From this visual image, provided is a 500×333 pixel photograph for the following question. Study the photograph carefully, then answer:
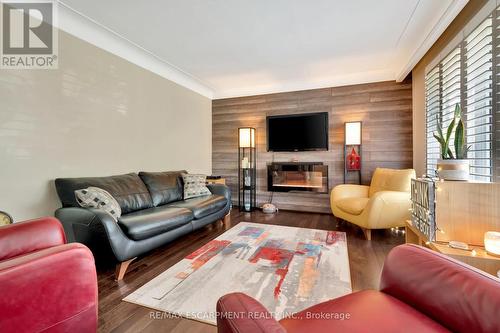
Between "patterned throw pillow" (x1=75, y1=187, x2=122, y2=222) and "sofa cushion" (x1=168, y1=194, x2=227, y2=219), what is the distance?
79 centimetres

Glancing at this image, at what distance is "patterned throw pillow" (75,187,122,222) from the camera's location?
6.71ft

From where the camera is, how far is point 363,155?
3.92m

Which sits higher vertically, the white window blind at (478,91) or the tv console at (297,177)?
the white window blind at (478,91)

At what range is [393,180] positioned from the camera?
2949mm

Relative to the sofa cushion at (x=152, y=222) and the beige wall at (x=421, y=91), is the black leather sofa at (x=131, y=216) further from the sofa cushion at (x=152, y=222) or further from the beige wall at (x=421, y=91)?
the beige wall at (x=421, y=91)

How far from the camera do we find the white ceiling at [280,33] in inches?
86.0

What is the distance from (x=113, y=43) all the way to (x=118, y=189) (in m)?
1.82

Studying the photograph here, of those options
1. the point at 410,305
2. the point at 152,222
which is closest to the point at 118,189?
the point at 152,222

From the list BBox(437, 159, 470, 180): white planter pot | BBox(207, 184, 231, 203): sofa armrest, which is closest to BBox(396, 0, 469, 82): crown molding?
BBox(437, 159, 470, 180): white planter pot

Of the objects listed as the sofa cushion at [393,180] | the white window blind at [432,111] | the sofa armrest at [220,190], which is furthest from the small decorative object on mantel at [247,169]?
the white window blind at [432,111]

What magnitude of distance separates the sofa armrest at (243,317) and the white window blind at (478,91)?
211cm

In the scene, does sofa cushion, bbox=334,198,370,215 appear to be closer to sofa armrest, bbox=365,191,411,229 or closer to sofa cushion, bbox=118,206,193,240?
sofa armrest, bbox=365,191,411,229

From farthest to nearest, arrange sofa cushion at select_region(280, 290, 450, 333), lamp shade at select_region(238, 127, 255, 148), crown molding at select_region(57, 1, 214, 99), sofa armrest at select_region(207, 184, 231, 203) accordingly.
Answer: lamp shade at select_region(238, 127, 255, 148) → sofa armrest at select_region(207, 184, 231, 203) → crown molding at select_region(57, 1, 214, 99) → sofa cushion at select_region(280, 290, 450, 333)

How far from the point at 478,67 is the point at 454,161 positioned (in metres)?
0.94
